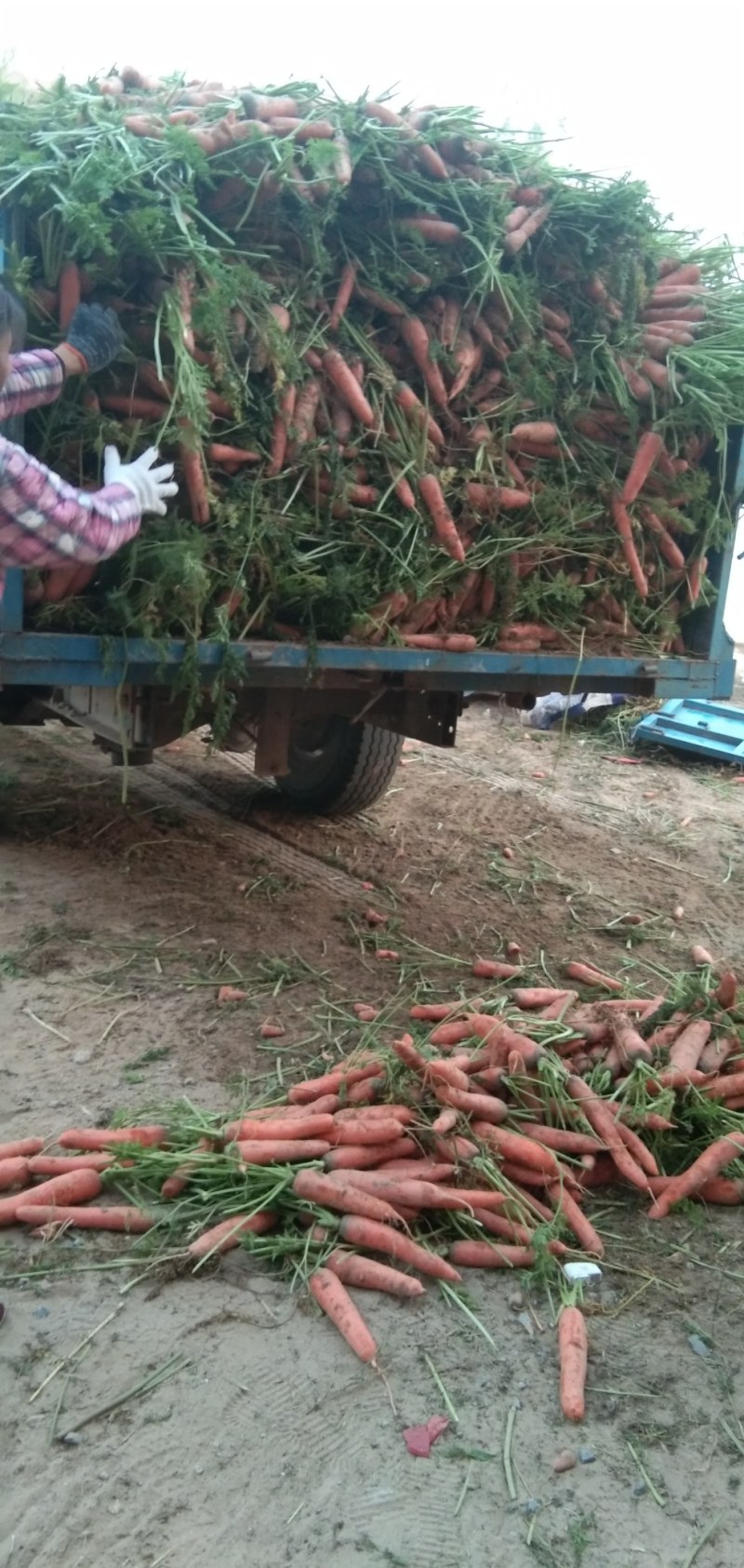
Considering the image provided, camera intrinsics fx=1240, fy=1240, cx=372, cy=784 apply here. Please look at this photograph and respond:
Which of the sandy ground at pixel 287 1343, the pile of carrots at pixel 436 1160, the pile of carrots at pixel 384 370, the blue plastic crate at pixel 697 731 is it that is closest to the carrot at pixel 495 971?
the sandy ground at pixel 287 1343

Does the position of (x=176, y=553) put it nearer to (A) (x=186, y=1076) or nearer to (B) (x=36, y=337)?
(B) (x=36, y=337)

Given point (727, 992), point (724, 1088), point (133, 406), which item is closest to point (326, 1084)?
point (724, 1088)

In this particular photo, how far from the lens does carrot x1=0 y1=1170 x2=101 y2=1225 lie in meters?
2.84

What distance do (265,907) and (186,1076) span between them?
160 centimetres

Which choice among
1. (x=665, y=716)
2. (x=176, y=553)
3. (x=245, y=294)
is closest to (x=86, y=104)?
(x=245, y=294)

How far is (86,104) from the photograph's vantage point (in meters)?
3.96

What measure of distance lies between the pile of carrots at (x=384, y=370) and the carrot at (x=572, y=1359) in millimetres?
2347

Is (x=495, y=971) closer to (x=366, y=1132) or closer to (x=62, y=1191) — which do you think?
(x=366, y=1132)

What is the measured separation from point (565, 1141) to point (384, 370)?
2.62 m

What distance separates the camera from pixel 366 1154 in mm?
3023

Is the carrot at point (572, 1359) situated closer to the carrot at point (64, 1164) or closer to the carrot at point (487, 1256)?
the carrot at point (487, 1256)

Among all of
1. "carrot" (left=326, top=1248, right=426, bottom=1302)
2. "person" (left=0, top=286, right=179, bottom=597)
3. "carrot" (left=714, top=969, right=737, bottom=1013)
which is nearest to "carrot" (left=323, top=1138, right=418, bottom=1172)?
"carrot" (left=326, top=1248, right=426, bottom=1302)

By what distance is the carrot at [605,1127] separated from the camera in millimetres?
3180

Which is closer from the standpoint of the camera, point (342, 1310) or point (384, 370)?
point (342, 1310)
